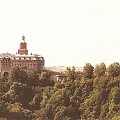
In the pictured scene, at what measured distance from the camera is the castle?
8714cm

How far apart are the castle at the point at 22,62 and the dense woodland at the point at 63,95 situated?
14.9 feet

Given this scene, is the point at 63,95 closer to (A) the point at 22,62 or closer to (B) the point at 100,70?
(B) the point at 100,70

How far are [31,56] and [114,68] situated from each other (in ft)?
56.5

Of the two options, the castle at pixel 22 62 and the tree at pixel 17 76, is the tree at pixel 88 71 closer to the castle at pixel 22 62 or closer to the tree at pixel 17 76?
the tree at pixel 17 76

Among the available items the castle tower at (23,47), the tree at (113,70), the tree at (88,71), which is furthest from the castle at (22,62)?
the tree at (113,70)

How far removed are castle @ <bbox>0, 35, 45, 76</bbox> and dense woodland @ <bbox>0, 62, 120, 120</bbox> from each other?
454 centimetres

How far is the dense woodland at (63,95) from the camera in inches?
2825

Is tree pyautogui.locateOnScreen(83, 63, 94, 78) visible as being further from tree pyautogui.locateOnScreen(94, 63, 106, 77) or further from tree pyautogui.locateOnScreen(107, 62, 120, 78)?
tree pyautogui.locateOnScreen(107, 62, 120, 78)

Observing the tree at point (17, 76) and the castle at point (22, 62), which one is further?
the castle at point (22, 62)

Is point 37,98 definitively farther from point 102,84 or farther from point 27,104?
point 102,84

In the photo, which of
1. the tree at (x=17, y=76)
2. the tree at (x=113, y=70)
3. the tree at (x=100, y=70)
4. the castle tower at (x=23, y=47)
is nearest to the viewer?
the tree at (x=113, y=70)

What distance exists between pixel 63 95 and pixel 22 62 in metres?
16.2

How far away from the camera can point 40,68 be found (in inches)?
3460

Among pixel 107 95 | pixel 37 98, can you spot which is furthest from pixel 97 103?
pixel 37 98
